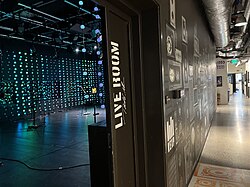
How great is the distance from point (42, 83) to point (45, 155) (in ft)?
21.4

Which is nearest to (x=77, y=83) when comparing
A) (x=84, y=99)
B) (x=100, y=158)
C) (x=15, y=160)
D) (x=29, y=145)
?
(x=84, y=99)

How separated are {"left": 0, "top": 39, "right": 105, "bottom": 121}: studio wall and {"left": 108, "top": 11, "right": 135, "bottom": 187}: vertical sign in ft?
17.3

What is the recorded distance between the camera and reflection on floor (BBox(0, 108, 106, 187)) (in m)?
3.03

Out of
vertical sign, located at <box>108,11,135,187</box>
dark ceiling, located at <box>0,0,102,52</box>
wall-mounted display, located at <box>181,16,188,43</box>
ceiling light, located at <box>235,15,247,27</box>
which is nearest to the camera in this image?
vertical sign, located at <box>108,11,135,187</box>

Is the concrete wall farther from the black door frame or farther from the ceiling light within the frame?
the black door frame

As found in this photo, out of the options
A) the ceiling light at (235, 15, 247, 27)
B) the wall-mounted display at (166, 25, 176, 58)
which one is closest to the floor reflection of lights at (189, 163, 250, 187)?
the wall-mounted display at (166, 25, 176, 58)

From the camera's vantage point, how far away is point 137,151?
1932 millimetres

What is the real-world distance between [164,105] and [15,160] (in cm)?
362

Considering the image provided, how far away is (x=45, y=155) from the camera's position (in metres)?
4.26

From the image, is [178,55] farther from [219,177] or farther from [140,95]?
[219,177]

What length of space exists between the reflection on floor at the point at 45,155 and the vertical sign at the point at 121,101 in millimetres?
1421

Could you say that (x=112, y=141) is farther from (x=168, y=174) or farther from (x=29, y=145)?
(x=29, y=145)

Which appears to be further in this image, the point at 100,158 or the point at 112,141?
the point at 100,158

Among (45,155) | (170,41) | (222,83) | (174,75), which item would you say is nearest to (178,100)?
(174,75)
